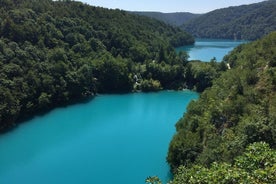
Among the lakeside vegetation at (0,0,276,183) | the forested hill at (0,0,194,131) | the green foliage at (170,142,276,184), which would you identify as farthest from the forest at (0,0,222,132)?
the green foliage at (170,142,276,184)

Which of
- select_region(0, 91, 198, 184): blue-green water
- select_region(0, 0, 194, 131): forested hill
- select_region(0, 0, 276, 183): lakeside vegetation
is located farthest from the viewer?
select_region(0, 0, 194, 131): forested hill

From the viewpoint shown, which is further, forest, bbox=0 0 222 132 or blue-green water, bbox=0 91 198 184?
forest, bbox=0 0 222 132

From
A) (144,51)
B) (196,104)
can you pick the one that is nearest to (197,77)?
(144,51)

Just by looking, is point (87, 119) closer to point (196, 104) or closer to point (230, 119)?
point (196, 104)

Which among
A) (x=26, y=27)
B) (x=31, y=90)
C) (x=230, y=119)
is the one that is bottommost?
(x=31, y=90)

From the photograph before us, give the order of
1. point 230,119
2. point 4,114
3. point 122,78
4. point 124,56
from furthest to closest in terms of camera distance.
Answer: point 124,56 < point 122,78 < point 4,114 < point 230,119

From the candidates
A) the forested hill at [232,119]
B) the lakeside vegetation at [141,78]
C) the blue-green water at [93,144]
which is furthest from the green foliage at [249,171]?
the blue-green water at [93,144]

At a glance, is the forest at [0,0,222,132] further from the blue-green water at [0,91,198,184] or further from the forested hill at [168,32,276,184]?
the forested hill at [168,32,276,184]

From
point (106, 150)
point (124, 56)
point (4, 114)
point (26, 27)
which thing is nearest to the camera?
point (106, 150)

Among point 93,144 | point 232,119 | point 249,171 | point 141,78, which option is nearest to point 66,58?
point 141,78
